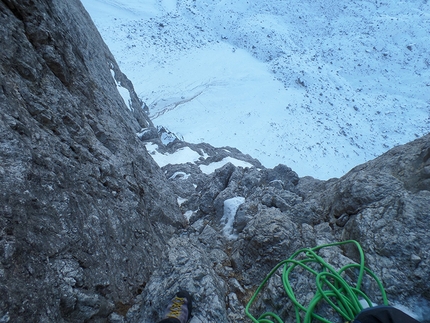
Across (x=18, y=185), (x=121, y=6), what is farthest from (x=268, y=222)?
(x=121, y=6)

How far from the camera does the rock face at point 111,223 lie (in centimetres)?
214

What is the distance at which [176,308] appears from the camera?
8.41 ft

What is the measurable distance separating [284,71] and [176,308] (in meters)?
21.1

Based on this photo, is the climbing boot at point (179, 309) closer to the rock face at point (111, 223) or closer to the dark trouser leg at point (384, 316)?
the rock face at point (111, 223)

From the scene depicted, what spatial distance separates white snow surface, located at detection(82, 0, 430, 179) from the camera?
54.1ft

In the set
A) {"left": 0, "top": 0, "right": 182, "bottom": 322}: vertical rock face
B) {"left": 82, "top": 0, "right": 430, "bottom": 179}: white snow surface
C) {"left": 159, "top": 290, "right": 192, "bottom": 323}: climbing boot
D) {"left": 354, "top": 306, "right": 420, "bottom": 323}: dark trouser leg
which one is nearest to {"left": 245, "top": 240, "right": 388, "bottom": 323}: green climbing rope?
{"left": 354, "top": 306, "right": 420, "bottom": 323}: dark trouser leg

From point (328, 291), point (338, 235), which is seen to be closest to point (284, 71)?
point (338, 235)

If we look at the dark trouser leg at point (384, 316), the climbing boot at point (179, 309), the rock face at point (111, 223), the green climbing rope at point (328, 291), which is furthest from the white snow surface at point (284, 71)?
the dark trouser leg at point (384, 316)

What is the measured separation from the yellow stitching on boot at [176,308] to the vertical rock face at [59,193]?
0.54 metres

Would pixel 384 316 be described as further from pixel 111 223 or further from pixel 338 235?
pixel 111 223

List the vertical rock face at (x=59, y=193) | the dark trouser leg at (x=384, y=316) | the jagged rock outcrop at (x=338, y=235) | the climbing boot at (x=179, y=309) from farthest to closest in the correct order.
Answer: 1. the jagged rock outcrop at (x=338, y=235)
2. the climbing boot at (x=179, y=309)
3. the vertical rock face at (x=59, y=193)
4. the dark trouser leg at (x=384, y=316)

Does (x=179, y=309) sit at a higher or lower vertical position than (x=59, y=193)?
lower

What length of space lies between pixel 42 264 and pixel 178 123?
1501 centimetres

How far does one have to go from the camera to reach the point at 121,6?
2480 cm
